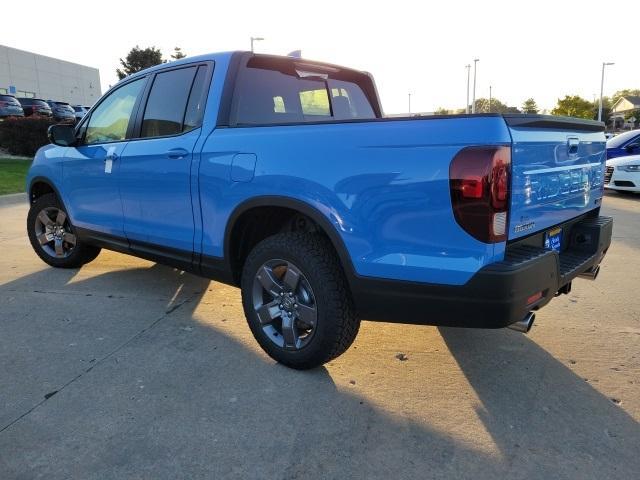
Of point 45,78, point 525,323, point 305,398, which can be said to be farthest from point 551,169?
point 45,78

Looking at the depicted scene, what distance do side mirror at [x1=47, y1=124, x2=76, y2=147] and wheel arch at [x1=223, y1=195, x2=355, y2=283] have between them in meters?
2.30

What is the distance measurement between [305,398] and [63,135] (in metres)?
3.37

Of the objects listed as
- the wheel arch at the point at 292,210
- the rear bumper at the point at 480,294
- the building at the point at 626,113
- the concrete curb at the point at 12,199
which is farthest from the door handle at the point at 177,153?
the building at the point at 626,113

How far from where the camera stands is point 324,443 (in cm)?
243

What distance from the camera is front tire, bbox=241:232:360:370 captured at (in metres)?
2.83

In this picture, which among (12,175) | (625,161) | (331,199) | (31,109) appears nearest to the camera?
(331,199)

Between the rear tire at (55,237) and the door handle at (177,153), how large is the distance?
2.07 metres

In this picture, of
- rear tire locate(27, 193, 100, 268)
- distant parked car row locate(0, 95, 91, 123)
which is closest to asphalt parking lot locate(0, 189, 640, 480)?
rear tire locate(27, 193, 100, 268)

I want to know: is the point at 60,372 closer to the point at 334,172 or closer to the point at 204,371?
the point at 204,371

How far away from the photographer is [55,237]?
535 cm

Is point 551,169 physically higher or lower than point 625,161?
higher

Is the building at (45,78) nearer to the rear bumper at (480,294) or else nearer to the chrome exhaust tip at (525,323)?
the rear bumper at (480,294)

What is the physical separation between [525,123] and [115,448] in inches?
94.3

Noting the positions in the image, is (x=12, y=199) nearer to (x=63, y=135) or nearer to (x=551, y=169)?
(x=63, y=135)
